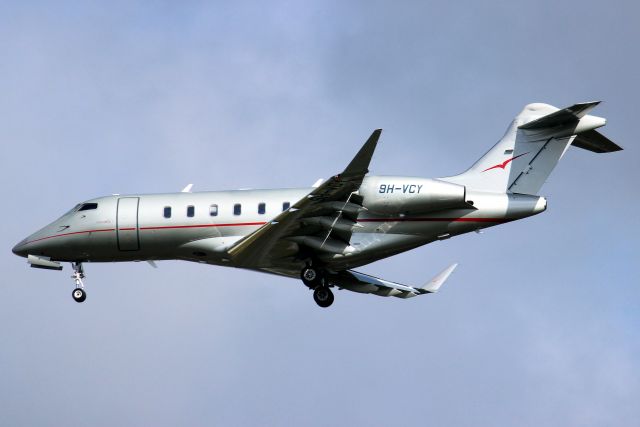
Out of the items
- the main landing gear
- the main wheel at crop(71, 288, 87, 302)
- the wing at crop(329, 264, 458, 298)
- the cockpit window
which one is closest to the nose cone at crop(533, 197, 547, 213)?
the wing at crop(329, 264, 458, 298)

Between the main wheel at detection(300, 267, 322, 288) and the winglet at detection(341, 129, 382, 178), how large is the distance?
4.31 meters

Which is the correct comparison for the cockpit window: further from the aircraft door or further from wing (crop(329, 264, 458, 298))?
wing (crop(329, 264, 458, 298))

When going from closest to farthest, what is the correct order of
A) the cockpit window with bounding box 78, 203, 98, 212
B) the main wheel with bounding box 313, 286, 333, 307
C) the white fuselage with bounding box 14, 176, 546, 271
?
the white fuselage with bounding box 14, 176, 546, 271 < the main wheel with bounding box 313, 286, 333, 307 < the cockpit window with bounding box 78, 203, 98, 212

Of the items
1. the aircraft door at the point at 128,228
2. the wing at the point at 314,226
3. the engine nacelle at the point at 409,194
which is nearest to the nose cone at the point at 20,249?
the aircraft door at the point at 128,228

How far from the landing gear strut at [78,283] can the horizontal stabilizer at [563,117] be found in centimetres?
1331

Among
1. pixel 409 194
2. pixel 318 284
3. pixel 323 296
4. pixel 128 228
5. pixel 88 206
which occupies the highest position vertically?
pixel 409 194

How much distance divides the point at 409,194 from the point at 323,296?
428 centimetres

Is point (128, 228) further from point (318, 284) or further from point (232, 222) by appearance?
point (318, 284)

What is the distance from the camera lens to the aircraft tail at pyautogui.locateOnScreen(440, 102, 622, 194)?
1346 inches

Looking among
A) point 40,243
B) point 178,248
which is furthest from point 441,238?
point 40,243

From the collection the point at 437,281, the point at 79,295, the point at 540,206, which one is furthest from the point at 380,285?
the point at 79,295

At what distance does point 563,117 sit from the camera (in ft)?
111

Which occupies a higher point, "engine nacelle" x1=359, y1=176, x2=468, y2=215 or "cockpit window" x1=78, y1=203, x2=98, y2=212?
"engine nacelle" x1=359, y1=176, x2=468, y2=215

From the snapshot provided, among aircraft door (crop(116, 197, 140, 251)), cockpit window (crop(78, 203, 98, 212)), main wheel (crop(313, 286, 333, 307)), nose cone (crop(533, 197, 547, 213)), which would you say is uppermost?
nose cone (crop(533, 197, 547, 213))
